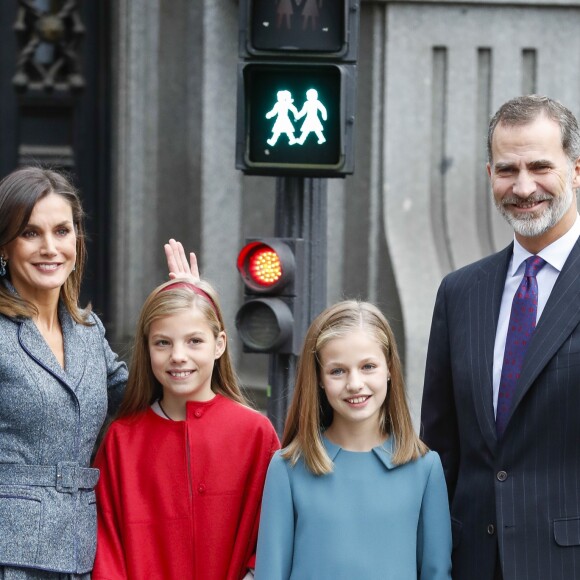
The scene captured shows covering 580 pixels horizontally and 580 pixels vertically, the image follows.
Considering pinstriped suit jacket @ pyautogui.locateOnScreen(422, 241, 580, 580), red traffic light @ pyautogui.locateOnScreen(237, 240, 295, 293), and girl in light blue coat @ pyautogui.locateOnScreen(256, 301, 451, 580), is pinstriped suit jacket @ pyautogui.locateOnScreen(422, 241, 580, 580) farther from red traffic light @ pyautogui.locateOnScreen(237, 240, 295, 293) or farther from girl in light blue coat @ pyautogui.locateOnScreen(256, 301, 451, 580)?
red traffic light @ pyautogui.locateOnScreen(237, 240, 295, 293)

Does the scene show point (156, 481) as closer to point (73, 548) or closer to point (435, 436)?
point (73, 548)

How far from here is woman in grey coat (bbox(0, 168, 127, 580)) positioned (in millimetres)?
3746

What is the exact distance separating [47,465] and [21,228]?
684mm

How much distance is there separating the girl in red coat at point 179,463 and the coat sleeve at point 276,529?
0.16 meters

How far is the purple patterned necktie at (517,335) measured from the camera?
149 inches

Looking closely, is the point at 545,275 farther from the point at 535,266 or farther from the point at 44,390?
the point at 44,390

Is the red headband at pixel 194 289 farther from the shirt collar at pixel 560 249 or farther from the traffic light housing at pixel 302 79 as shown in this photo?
the traffic light housing at pixel 302 79

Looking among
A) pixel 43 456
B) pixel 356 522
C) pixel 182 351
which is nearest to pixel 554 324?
pixel 356 522

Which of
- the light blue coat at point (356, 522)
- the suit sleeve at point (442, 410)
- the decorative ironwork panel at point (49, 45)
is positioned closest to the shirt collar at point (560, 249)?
the suit sleeve at point (442, 410)

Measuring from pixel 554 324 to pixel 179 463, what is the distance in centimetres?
116

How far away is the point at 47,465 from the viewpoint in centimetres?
379

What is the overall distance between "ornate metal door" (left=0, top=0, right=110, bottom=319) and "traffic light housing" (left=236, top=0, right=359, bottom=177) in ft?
11.0

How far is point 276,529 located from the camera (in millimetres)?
3742

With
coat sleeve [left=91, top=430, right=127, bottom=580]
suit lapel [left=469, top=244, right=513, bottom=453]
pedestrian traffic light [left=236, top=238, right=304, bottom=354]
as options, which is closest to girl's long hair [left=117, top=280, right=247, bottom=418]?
coat sleeve [left=91, top=430, right=127, bottom=580]
